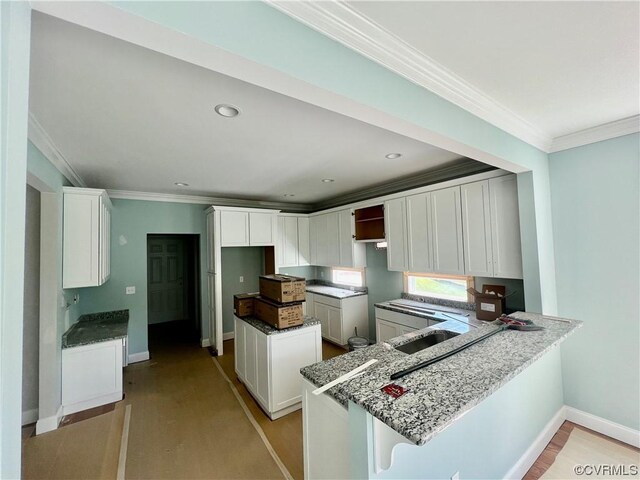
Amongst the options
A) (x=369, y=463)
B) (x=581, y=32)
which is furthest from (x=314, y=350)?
(x=581, y=32)

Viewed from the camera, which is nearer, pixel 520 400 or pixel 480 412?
pixel 480 412

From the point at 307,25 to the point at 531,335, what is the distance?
2.20 m

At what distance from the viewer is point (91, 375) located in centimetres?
287

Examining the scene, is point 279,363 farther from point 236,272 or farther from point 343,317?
point 236,272

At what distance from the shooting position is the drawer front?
3.02m

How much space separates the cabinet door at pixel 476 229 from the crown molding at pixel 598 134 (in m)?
0.65

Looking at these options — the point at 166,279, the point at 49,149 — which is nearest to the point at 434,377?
the point at 49,149

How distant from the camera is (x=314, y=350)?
2850 mm

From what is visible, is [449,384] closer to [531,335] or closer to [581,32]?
[531,335]

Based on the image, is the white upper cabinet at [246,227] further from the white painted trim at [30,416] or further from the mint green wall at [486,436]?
the mint green wall at [486,436]

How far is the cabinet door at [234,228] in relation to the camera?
422 cm

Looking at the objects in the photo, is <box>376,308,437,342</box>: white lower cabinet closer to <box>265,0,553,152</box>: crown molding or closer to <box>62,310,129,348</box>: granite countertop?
<box>265,0,553,152</box>: crown molding

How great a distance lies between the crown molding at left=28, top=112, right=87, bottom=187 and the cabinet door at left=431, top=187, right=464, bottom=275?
139 inches

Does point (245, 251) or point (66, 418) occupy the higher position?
point (245, 251)
